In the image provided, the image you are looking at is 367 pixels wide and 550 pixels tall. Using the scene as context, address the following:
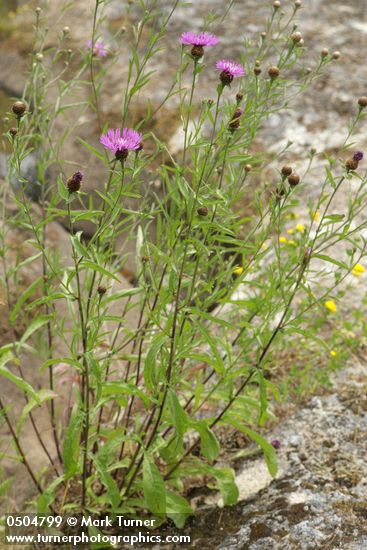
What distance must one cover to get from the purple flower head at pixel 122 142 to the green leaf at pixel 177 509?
3.82 ft

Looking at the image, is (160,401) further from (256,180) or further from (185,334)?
(256,180)

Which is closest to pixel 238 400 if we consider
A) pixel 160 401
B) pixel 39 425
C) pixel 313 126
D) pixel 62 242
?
pixel 160 401

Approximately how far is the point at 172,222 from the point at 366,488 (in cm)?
107

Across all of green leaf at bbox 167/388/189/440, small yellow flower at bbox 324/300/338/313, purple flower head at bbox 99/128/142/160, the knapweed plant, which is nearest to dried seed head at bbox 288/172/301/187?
the knapweed plant

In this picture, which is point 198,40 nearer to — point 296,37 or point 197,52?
point 197,52

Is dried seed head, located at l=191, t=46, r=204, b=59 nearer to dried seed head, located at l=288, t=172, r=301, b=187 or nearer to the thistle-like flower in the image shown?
the thistle-like flower

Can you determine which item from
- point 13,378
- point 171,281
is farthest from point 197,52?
point 13,378

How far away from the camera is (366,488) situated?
6.61 feet

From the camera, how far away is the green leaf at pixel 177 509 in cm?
202

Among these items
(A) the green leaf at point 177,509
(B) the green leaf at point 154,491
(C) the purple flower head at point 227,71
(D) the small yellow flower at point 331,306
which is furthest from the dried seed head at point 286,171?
(D) the small yellow flower at point 331,306

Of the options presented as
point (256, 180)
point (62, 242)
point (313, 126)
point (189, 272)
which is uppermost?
point (313, 126)

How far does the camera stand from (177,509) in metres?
2.02

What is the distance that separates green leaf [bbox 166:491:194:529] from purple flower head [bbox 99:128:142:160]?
1166 mm

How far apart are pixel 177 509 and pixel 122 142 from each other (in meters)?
1.21
